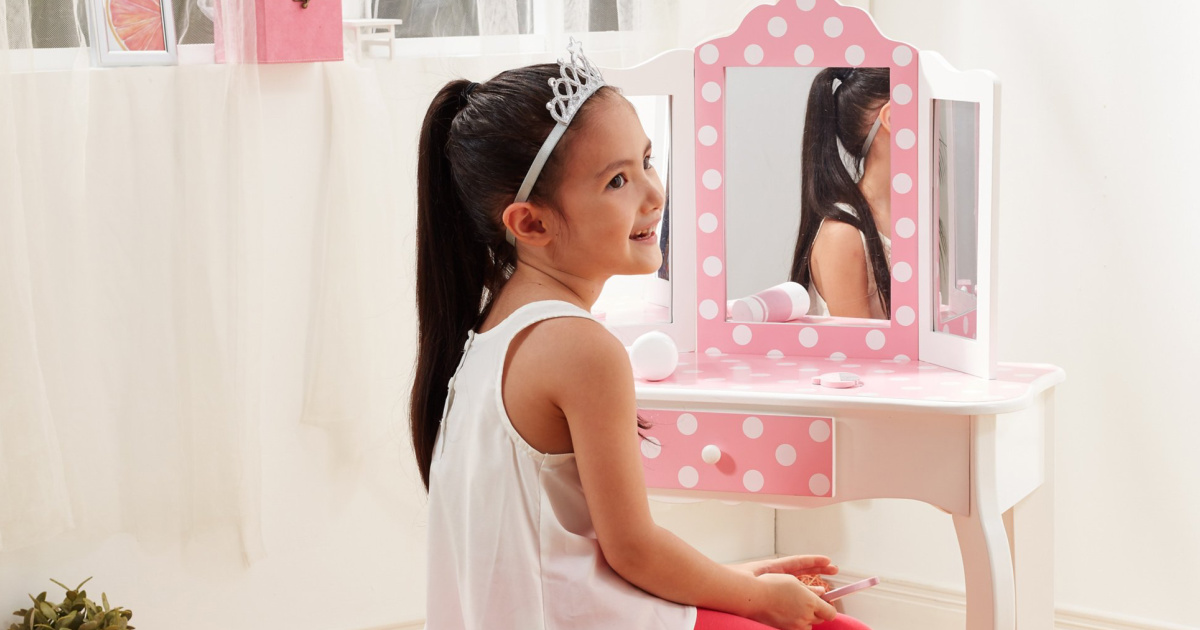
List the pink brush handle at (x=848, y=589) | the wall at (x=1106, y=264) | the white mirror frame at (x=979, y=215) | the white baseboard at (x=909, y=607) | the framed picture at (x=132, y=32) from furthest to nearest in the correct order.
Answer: the white baseboard at (x=909, y=607), the wall at (x=1106, y=264), the framed picture at (x=132, y=32), the white mirror frame at (x=979, y=215), the pink brush handle at (x=848, y=589)

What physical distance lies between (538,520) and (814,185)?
850 mm

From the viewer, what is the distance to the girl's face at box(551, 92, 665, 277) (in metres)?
1.05

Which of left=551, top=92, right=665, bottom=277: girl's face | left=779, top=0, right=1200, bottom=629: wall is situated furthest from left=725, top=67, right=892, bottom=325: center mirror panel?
left=551, top=92, right=665, bottom=277: girl's face

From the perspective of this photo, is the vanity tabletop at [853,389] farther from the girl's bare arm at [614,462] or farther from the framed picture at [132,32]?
the framed picture at [132,32]

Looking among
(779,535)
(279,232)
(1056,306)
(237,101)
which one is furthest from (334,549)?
(1056,306)

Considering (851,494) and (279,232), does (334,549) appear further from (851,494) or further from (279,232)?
(851,494)

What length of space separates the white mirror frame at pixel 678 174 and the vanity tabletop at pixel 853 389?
9cm

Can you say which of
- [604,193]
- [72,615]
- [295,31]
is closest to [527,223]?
[604,193]

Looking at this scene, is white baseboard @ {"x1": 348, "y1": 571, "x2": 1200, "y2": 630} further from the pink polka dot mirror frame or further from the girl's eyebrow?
the girl's eyebrow

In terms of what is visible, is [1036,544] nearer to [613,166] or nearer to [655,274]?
[655,274]

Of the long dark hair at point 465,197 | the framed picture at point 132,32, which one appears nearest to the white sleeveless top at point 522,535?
the long dark hair at point 465,197

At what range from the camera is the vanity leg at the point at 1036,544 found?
157 cm

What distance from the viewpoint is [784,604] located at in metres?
1.05

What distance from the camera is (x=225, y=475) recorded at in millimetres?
1841
